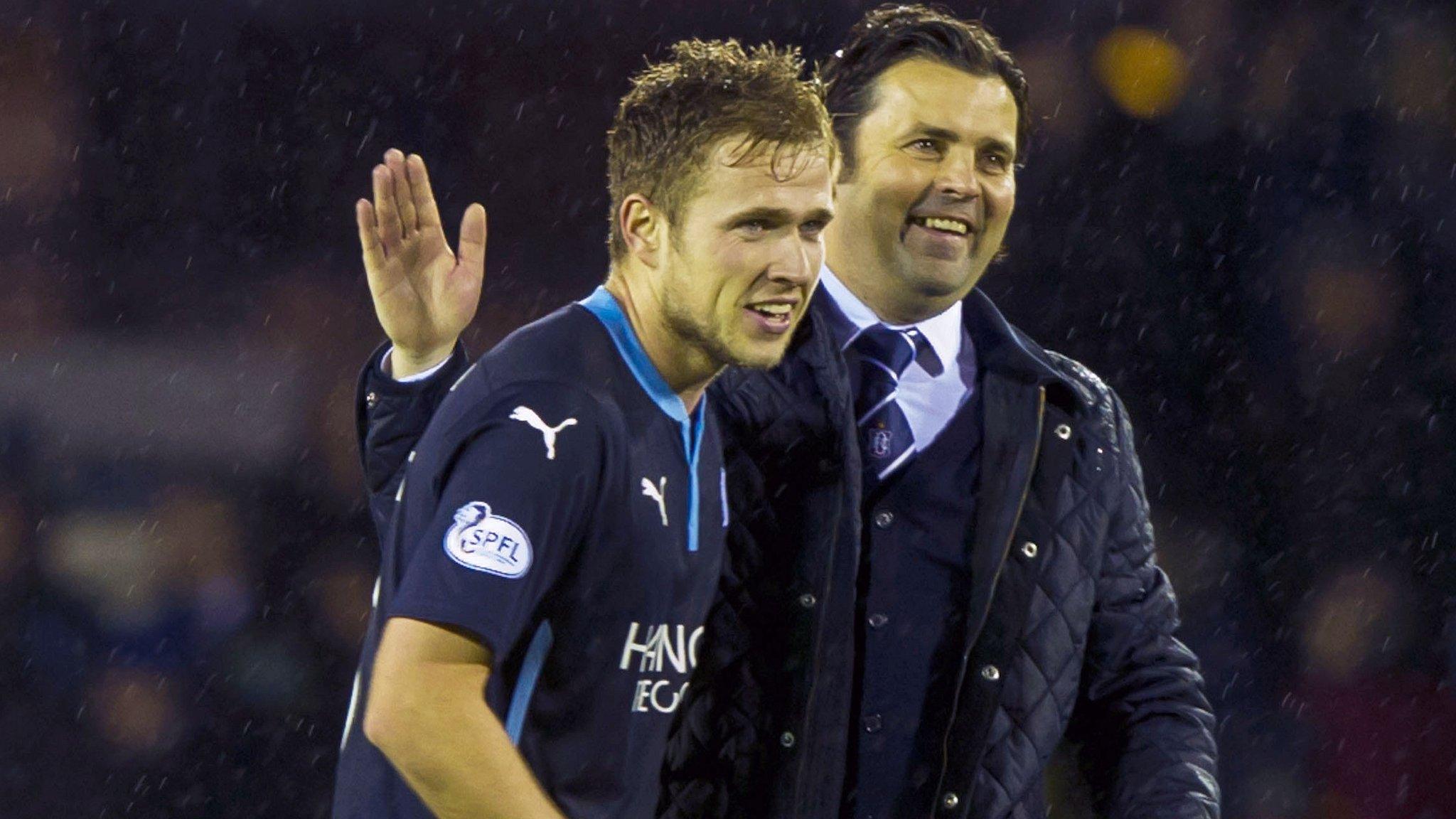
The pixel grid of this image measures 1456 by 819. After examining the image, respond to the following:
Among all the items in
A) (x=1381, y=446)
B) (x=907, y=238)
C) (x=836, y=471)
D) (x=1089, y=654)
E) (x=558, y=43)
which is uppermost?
(x=907, y=238)

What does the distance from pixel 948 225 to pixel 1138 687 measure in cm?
69

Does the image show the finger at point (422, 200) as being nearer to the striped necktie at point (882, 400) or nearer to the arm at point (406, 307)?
the arm at point (406, 307)

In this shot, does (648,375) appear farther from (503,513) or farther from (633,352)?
(503,513)

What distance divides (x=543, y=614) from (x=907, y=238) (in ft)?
2.91

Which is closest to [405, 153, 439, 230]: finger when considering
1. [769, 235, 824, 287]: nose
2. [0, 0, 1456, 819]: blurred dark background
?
[769, 235, 824, 287]: nose

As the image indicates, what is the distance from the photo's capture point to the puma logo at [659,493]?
6.07 feet

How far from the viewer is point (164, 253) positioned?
5312mm

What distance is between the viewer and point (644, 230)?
199 centimetres

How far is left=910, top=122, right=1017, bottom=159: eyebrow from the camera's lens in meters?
2.47

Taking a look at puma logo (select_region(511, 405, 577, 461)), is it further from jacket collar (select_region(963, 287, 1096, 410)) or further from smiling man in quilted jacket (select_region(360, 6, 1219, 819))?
jacket collar (select_region(963, 287, 1096, 410))

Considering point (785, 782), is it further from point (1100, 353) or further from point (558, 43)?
point (558, 43)

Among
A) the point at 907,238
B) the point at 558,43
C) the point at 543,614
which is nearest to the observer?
the point at 543,614

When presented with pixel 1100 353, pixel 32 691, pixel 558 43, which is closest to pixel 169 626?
pixel 32 691

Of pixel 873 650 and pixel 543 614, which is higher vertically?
pixel 543 614
